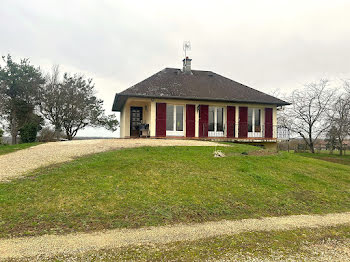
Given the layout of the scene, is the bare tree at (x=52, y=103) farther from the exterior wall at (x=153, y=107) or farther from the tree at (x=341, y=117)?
the tree at (x=341, y=117)

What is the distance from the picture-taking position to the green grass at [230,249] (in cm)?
333

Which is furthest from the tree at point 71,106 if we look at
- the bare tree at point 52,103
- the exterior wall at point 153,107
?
the exterior wall at point 153,107

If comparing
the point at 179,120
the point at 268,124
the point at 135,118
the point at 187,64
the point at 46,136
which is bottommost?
the point at 46,136

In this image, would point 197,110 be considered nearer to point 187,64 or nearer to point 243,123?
point 243,123

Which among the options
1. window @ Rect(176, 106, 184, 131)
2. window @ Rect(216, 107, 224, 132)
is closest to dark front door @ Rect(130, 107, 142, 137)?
window @ Rect(176, 106, 184, 131)

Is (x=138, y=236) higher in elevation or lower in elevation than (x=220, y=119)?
lower

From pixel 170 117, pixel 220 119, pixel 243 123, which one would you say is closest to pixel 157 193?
pixel 170 117

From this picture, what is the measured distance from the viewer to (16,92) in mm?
22562

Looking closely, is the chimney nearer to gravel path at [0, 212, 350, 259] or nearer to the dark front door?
the dark front door

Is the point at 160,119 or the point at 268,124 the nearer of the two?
the point at 160,119

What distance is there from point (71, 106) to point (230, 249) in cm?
2347

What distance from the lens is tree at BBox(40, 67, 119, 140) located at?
78.0 ft

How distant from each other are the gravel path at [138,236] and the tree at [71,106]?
72.0 feet

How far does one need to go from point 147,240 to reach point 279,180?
17.3 ft
